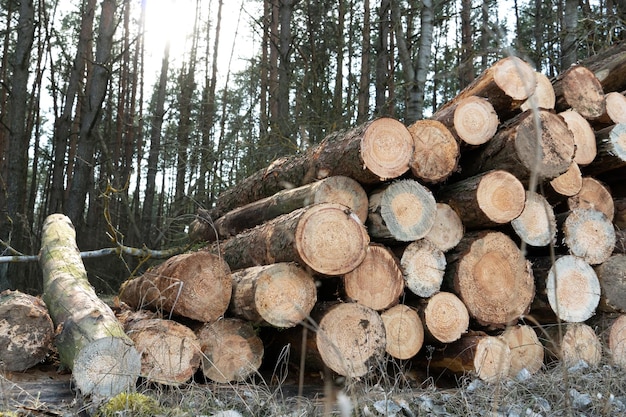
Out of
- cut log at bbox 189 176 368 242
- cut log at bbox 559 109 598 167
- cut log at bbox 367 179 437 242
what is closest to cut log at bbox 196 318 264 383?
cut log at bbox 189 176 368 242

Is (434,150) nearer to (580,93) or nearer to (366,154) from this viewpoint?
(366,154)

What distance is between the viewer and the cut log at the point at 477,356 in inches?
135

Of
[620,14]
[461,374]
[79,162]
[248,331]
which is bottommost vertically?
[461,374]

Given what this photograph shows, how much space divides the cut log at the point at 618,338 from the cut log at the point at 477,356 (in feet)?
2.91

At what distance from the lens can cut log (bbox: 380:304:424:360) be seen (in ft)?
11.4

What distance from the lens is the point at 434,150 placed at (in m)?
3.73

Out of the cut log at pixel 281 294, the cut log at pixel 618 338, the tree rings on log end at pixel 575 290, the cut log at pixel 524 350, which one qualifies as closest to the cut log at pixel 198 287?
the cut log at pixel 281 294

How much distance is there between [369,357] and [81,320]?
1.67 meters

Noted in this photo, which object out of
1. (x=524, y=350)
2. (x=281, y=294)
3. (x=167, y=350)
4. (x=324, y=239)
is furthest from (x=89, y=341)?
(x=524, y=350)

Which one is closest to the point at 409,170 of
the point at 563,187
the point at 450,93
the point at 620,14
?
the point at 563,187

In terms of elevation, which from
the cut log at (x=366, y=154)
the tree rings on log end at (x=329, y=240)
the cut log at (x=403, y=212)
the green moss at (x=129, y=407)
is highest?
the cut log at (x=366, y=154)

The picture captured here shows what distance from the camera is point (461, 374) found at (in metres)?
3.60

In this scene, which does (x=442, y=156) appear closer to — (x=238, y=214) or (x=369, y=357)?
(x=369, y=357)

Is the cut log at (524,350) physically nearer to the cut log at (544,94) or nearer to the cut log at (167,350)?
the cut log at (544,94)
